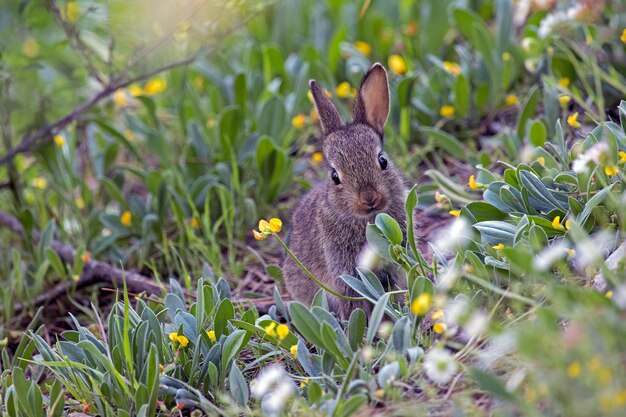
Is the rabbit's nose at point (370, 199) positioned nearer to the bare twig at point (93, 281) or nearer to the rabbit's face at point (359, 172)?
the rabbit's face at point (359, 172)

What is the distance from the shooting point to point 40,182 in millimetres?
6484

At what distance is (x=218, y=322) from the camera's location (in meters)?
3.99

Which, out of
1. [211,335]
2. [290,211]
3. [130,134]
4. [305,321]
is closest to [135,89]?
[130,134]

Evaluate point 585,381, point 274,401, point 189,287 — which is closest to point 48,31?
point 189,287

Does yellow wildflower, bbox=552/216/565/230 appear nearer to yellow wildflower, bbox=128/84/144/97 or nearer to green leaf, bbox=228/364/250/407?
green leaf, bbox=228/364/250/407

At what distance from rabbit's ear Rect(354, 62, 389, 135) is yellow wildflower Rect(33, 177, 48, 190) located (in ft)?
8.80

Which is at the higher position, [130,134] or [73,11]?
[73,11]

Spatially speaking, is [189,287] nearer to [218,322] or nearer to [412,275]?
[218,322]

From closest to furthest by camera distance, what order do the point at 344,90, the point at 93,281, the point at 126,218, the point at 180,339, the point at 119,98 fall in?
the point at 180,339 → the point at 93,281 → the point at 126,218 → the point at 344,90 → the point at 119,98

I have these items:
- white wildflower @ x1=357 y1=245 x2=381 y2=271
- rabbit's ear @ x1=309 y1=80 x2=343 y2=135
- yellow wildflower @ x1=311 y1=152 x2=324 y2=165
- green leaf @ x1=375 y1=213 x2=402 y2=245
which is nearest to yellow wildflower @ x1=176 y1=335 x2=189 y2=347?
white wildflower @ x1=357 y1=245 x2=381 y2=271

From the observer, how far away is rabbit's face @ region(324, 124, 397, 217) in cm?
454

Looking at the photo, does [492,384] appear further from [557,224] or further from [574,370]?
[557,224]

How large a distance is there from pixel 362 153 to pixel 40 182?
116 inches

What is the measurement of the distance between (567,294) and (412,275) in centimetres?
101
